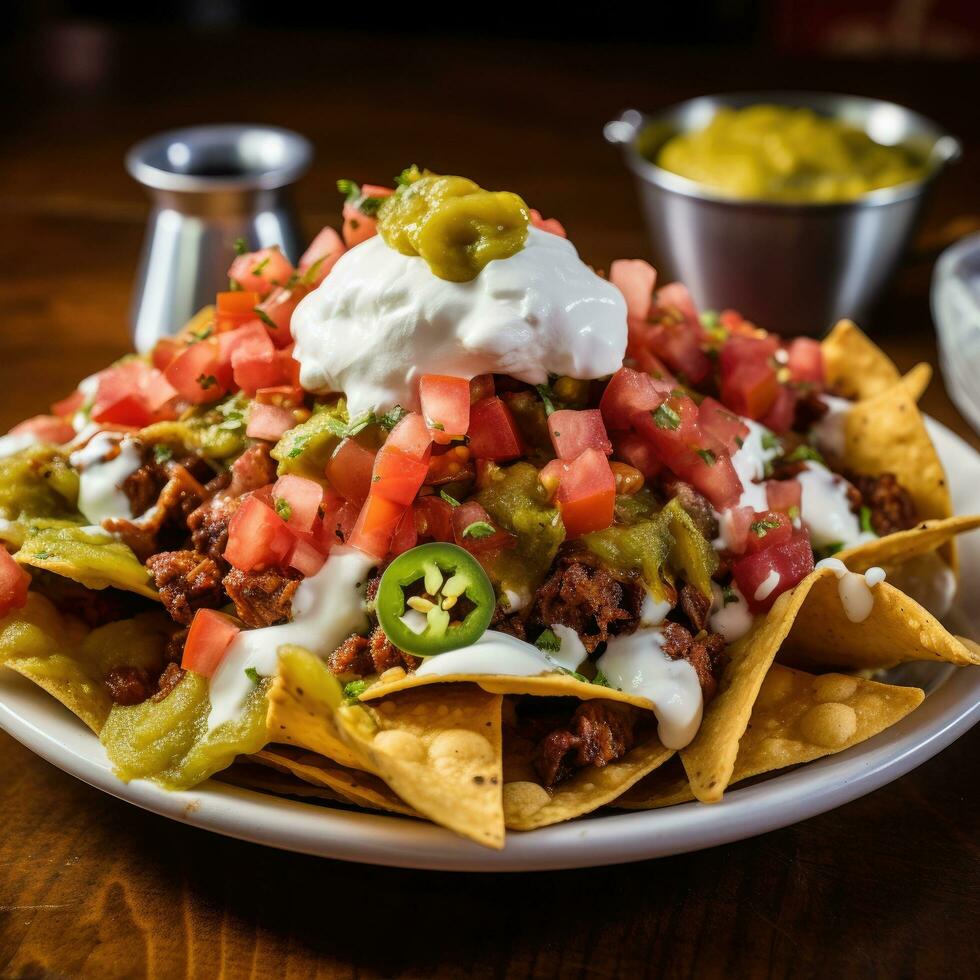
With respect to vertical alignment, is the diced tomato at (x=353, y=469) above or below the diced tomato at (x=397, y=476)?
below

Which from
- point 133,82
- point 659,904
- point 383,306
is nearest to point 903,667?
point 659,904

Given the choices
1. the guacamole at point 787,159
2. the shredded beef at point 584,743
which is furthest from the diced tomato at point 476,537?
the guacamole at point 787,159

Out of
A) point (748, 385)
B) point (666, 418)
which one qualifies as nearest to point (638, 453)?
point (666, 418)

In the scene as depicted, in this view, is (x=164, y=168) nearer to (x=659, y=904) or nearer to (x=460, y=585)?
(x=460, y=585)

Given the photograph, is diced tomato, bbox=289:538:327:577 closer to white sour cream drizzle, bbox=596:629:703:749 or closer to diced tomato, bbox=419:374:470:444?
diced tomato, bbox=419:374:470:444

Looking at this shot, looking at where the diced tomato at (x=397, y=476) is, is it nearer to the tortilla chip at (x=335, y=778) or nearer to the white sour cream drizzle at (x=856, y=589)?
the tortilla chip at (x=335, y=778)

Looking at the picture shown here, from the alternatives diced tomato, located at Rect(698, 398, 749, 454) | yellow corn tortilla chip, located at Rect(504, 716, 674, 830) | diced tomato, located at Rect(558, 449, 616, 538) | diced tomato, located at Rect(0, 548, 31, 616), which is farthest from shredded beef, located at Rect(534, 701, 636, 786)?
diced tomato, located at Rect(0, 548, 31, 616)

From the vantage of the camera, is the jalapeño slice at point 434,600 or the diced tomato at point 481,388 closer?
the jalapeño slice at point 434,600
